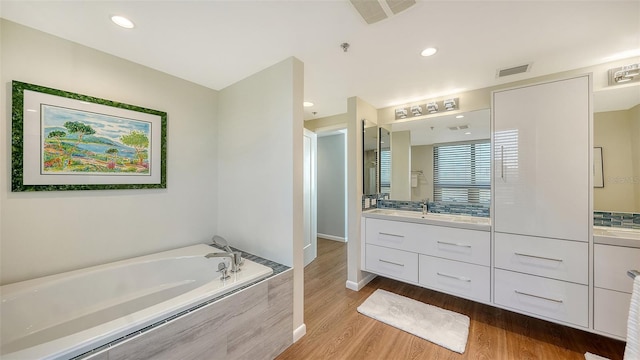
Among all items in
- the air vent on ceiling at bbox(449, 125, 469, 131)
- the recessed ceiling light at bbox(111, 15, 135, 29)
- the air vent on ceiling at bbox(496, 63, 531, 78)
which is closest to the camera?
the recessed ceiling light at bbox(111, 15, 135, 29)

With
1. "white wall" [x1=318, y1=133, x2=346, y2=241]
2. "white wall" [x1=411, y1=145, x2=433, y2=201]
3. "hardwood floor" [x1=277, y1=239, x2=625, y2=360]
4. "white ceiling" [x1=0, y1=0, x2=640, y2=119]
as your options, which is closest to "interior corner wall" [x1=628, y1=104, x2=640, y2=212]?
"white ceiling" [x1=0, y1=0, x2=640, y2=119]

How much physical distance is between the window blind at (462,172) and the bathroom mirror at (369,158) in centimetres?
72

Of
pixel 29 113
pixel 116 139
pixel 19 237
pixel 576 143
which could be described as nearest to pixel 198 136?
pixel 116 139

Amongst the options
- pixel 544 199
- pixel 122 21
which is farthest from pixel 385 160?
pixel 122 21

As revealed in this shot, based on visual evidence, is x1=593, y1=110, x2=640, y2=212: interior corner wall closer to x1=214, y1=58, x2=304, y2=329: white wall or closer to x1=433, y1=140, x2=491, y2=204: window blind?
x1=433, y1=140, x2=491, y2=204: window blind

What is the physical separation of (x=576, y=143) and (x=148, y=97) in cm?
365

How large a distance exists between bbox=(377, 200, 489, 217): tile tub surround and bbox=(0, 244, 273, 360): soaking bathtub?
192 cm

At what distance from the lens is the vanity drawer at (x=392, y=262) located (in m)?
2.38

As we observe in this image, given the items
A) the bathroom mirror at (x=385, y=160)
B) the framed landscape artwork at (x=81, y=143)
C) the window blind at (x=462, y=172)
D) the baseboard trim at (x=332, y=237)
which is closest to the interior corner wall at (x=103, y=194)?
the framed landscape artwork at (x=81, y=143)

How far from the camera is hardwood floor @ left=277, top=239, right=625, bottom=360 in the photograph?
167 centimetres

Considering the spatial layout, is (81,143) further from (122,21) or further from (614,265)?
(614,265)

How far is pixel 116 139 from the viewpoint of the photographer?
1872 mm

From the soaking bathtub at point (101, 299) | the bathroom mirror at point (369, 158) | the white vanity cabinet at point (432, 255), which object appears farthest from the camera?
the bathroom mirror at point (369, 158)

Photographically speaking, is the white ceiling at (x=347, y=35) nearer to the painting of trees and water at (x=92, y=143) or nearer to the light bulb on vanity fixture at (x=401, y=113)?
the painting of trees and water at (x=92, y=143)
